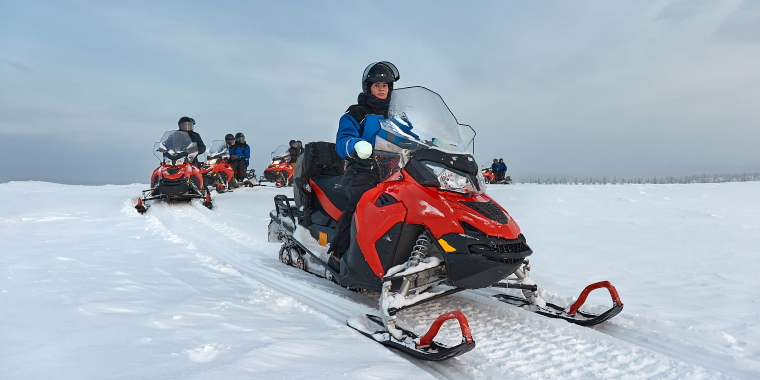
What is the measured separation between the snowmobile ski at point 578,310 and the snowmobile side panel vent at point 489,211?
0.80 meters

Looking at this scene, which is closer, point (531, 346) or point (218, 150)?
point (531, 346)

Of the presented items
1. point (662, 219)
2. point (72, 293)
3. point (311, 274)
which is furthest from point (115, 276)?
point (662, 219)

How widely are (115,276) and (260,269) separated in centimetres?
124

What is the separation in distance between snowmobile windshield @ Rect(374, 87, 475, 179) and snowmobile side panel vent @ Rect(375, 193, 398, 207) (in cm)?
16

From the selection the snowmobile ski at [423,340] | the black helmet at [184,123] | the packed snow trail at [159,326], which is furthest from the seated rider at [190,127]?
the snowmobile ski at [423,340]

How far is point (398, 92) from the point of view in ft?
9.69

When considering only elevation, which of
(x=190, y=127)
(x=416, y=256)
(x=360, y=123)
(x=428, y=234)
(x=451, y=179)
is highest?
(x=190, y=127)

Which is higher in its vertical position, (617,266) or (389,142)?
(389,142)

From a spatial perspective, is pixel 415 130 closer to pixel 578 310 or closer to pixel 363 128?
pixel 363 128

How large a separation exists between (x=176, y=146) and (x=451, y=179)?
8808 mm

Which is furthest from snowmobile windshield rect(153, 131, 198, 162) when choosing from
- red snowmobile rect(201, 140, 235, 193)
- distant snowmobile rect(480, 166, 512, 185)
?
distant snowmobile rect(480, 166, 512, 185)

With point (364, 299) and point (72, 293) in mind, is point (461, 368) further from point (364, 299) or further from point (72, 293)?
point (72, 293)

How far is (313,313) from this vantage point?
2.83 m

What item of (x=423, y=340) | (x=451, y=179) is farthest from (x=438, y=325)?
(x=451, y=179)
